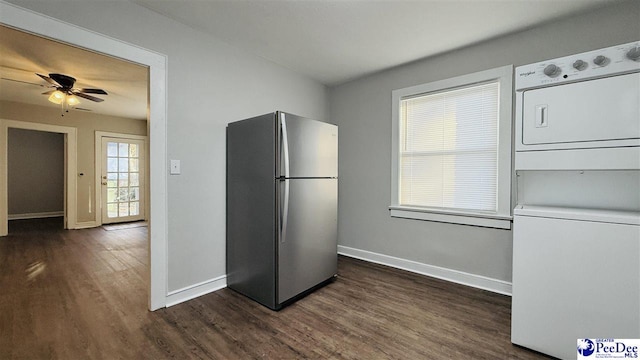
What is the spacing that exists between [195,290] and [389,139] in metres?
2.62

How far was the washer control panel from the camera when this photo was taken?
138cm

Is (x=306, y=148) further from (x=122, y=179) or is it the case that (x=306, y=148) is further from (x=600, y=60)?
(x=122, y=179)

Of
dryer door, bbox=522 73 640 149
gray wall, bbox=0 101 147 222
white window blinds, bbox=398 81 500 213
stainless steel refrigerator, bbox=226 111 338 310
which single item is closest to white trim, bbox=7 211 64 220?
gray wall, bbox=0 101 147 222

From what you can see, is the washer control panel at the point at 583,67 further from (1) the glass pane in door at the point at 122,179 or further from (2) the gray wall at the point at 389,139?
(1) the glass pane in door at the point at 122,179

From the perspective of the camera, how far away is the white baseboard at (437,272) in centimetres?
242

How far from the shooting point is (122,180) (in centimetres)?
595

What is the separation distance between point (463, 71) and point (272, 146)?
210 centimetres

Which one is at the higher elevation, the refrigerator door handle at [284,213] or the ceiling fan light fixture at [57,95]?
the ceiling fan light fixture at [57,95]

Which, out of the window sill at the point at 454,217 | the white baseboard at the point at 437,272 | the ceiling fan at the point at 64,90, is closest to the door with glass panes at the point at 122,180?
the ceiling fan at the point at 64,90

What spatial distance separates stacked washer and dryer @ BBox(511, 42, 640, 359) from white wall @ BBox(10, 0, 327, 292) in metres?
2.38

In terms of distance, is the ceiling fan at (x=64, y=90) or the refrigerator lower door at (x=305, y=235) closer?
the refrigerator lower door at (x=305, y=235)

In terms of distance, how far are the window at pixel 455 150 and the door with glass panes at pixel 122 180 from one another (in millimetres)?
6173

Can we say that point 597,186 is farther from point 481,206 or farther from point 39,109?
point 39,109

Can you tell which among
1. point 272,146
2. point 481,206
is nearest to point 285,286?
point 272,146
